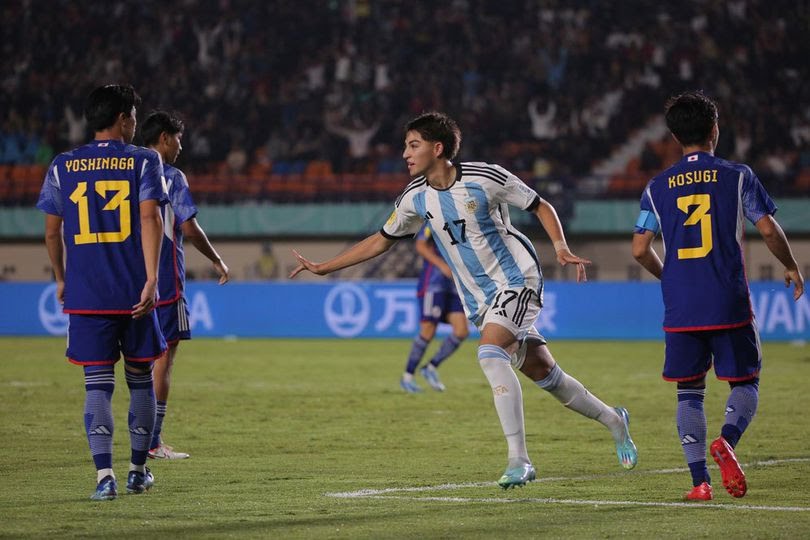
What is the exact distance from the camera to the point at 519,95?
31.6 metres

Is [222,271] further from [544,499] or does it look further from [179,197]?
[544,499]

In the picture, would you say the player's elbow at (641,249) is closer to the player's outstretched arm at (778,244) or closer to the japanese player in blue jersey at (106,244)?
the player's outstretched arm at (778,244)

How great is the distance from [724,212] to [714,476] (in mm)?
1780

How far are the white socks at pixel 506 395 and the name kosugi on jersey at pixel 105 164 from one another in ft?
6.64

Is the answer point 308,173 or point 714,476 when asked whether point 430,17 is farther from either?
point 714,476

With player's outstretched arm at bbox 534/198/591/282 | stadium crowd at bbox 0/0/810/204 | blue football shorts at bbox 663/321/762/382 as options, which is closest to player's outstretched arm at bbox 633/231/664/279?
player's outstretched arm at bbox 534/198/591/282

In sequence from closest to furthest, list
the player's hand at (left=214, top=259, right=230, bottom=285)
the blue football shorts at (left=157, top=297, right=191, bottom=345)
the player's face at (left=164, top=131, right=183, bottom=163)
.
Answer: the player's hand at (left=214, top=259, right=230, bottom=285) < the player's face at (left=164, top=131, right=183, bottom=163) < the blue football shorts at (left=157, top=297, right=191, bottom=345)

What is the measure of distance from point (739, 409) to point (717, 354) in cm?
30

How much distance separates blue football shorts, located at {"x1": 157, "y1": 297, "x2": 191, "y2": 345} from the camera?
28.9ft

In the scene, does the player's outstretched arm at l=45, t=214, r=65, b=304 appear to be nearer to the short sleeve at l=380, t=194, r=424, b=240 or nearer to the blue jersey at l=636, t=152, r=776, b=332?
the short sleeve at l=380, t=194, r=424, b=240

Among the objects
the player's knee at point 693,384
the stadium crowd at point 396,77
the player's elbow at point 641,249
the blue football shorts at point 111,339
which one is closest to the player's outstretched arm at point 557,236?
the player's elbow at point 641,249

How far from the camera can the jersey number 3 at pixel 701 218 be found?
657cm

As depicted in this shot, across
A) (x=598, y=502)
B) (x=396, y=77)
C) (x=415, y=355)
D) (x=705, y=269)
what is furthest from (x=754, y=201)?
(x=396, y=77)

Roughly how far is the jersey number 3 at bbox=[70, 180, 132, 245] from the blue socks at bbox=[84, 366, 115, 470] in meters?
0.66
